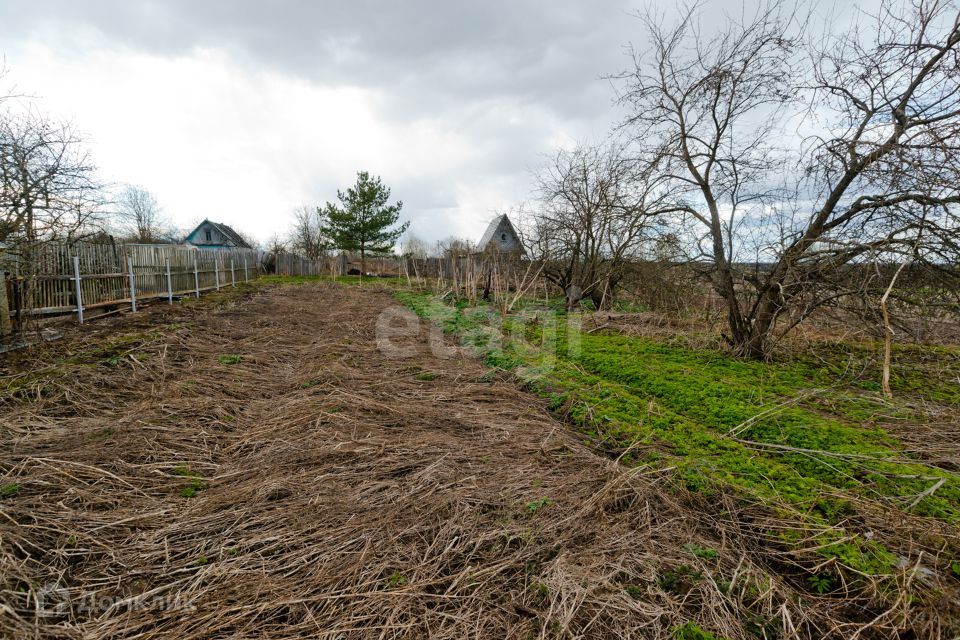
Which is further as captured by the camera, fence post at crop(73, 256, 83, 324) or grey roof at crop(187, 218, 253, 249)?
grey roof at crop(187, 218, 253, 249)

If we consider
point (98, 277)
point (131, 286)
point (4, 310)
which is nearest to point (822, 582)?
point (4, 310)

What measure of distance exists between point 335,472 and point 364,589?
980 millimetres

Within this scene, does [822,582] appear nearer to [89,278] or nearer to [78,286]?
[78,286]

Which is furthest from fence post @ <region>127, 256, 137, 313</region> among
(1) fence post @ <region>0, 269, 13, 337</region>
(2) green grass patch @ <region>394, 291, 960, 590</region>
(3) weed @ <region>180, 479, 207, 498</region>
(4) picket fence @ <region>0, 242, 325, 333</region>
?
(3) weed @ <region>180, 479, 207, 498</region>

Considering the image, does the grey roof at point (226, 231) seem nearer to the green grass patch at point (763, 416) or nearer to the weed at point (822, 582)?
the green grass patch at point (763, 416)

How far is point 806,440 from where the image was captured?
279 cm

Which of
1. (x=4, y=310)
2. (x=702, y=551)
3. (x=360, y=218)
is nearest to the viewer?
(x=702, y=551)

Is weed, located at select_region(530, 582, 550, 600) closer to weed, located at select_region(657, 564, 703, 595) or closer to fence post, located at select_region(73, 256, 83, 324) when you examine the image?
weed, located at select_region(657, 564, 703, 595)

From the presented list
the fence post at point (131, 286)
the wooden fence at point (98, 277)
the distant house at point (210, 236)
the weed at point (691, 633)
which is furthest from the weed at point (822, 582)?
the distant house at point (210, 236)

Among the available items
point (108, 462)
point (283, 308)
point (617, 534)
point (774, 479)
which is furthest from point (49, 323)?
point (774, 479)

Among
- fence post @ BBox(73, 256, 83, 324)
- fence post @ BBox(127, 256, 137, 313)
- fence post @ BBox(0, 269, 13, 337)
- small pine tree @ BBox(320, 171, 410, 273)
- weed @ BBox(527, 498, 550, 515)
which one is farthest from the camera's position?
small pine tree @ BBox(320, 171, 410, 273)

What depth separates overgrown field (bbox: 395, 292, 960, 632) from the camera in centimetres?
173

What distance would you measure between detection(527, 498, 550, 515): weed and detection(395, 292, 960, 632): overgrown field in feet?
2.45

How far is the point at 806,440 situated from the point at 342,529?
3.27 meters
